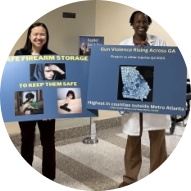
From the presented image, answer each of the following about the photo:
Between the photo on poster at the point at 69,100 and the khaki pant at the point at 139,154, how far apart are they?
A: 24 centimetres

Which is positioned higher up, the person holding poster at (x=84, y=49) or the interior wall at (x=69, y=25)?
the interior wall at (x=69, y=25)

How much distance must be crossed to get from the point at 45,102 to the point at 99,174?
36 cm

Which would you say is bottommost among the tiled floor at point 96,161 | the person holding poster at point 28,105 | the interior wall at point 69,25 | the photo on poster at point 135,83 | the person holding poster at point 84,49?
the tiled floor at point 96,161

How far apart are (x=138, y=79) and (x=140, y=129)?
19 cm

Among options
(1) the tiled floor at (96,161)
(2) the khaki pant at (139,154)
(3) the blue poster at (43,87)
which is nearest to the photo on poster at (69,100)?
(3) the blue poster at (43,87)

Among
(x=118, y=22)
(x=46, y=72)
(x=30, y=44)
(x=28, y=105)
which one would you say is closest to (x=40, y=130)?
(x=28, y=105)

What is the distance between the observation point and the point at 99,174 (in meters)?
1.15

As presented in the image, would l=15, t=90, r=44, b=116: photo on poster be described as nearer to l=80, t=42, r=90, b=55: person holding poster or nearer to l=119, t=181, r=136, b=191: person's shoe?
l=80, t=42, r=90, b=55: person holding poster

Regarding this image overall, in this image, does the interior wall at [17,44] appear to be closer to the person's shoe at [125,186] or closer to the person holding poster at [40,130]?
the person holding poster at [40,130]

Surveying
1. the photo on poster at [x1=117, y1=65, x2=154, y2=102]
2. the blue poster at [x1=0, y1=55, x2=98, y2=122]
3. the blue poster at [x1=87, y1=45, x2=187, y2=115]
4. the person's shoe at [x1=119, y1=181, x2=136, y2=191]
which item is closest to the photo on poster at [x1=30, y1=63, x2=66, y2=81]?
the blue poster at [x1=0, y1=55, x2=98, y2=122]

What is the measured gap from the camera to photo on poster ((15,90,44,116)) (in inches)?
42.9

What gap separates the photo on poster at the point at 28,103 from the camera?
3.57 ft

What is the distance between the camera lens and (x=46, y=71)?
43.0 inches

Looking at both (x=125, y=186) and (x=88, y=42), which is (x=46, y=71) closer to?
(x=88, y=42)
